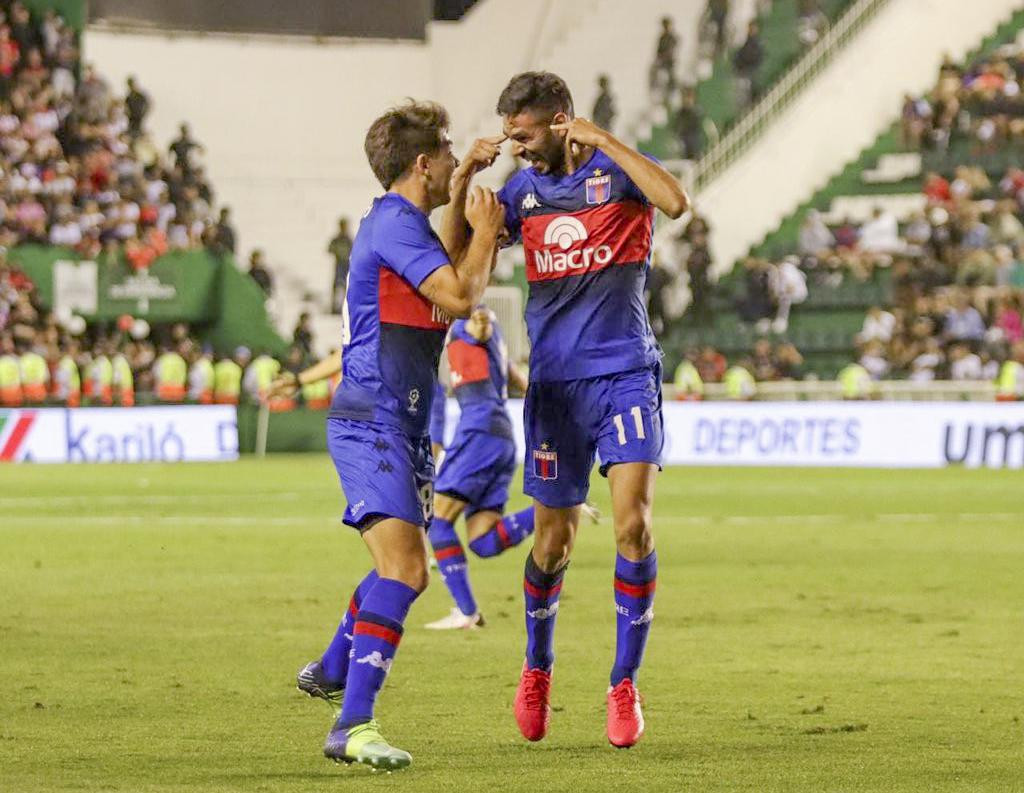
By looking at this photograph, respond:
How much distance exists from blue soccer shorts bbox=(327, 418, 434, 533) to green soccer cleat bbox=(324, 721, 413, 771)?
736 mm

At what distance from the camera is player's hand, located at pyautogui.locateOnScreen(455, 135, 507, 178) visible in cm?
770

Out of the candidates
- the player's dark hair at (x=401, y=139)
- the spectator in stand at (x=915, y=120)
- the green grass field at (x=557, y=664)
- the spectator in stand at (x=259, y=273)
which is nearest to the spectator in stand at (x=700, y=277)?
the spectator in stand at (x=915, y=120)

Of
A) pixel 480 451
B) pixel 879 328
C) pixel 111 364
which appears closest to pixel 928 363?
pixel 879 328

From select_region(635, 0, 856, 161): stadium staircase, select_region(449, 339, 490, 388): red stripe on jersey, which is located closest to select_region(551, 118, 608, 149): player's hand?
select_region(449, 339, 490, 388): red stripe on jersey

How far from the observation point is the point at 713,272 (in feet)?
135

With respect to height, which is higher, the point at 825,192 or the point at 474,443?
the point at 825,192

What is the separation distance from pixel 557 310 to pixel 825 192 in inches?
1338

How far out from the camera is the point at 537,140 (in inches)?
333

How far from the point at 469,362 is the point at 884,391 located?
20.6 m

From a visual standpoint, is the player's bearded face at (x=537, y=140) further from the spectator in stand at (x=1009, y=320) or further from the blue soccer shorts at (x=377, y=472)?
the spectator in stand at (x=1009, y=320)

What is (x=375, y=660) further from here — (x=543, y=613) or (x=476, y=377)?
(x=476, y=377)

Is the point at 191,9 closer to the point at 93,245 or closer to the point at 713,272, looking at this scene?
the point at 93,245

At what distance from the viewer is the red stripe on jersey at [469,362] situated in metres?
13.5

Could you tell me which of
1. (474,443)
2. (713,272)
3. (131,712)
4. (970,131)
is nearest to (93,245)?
(713,272)
